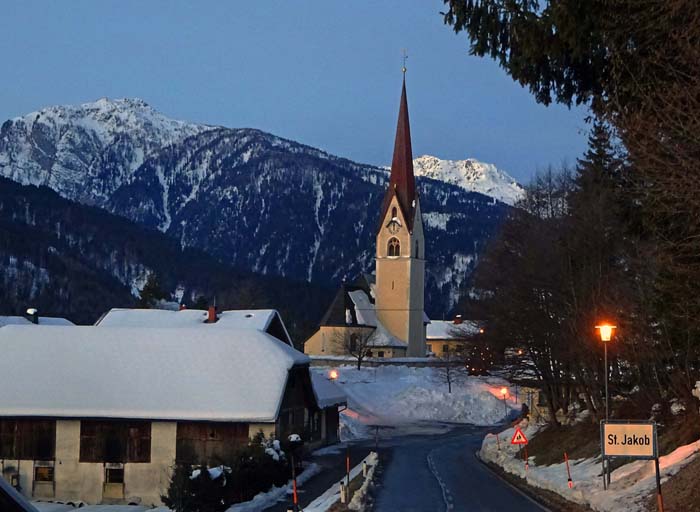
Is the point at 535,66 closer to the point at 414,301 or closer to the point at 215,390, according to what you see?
the point at 215,390

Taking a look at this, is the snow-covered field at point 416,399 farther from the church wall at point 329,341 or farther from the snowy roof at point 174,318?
the snowy roof at point 174,318

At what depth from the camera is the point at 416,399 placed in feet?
276

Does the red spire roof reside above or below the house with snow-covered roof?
above

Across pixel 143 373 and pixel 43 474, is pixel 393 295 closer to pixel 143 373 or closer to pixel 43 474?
pixel 143 373

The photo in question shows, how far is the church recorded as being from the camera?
108 meters

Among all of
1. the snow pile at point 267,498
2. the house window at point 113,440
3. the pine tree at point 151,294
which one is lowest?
the snow pile at point 267,498

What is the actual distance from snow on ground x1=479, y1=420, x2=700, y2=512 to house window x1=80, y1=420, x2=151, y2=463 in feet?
51.1

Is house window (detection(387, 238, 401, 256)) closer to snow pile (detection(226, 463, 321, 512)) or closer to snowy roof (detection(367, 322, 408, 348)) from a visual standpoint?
snowy roof (detection(367, 322, 408, 348))

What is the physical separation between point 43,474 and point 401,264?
76441 millimetres

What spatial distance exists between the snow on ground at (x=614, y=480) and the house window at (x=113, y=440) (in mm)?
15568

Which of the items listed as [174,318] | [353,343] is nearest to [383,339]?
[353,343]

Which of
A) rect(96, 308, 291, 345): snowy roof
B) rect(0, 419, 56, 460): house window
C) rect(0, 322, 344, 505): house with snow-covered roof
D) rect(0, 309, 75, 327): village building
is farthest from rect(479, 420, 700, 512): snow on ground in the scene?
rect(0, 309, 75, 327): village building

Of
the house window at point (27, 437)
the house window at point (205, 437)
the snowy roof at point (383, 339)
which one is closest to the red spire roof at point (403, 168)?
the snowy roof at point (383, 339)

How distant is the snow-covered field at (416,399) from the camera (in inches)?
3169
